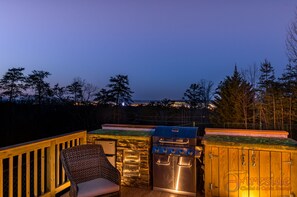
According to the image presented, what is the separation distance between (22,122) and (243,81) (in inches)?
454

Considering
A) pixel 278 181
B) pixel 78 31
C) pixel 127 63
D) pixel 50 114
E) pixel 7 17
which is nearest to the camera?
pixel 278 181

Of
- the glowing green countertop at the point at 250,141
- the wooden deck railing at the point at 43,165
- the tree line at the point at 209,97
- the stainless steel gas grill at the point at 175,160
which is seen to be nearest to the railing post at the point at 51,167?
the wooden deck railing at the point at 43,165

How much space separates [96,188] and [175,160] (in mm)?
1316

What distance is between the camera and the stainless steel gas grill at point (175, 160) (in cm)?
331

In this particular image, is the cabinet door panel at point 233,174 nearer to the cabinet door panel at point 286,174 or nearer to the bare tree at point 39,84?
the cabinet door panel at point 286,174

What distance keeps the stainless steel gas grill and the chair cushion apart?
1.01m

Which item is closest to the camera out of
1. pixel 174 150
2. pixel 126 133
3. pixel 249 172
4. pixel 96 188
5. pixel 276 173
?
pixel 96 188

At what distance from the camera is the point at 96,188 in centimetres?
249

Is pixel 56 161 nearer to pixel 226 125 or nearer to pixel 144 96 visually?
pixel 226 125

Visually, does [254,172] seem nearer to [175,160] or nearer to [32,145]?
[175,160]

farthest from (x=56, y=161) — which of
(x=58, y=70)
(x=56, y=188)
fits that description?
(x=58, y=70)

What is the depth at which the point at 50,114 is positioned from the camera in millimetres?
12398

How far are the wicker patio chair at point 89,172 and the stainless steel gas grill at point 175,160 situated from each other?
2.99 feet

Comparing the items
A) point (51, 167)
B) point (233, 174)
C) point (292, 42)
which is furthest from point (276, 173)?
point (292, 42)
